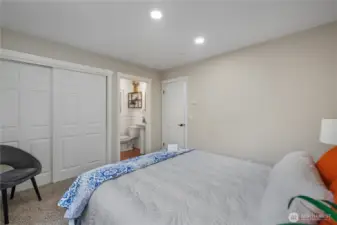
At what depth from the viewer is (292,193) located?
1052 millimetres

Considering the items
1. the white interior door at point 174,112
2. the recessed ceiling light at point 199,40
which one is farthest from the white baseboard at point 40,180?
the recessed ceiling light at point 199,40

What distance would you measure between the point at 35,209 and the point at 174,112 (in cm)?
325

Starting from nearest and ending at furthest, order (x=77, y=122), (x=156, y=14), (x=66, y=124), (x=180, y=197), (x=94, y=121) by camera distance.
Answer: (x=180, y=197), (x=156, y=14), (x=66, y=124), (x=77, y=122), (x=94, y=121)

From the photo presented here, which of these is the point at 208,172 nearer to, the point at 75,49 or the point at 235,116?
the point at 235,116

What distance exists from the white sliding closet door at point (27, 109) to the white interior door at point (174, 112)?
8.81 ft

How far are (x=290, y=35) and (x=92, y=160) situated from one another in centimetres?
414

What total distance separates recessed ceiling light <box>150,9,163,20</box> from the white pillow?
209cm

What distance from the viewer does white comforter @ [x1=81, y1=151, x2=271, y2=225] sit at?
1089 millimetres

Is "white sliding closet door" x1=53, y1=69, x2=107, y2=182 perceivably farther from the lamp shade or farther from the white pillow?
the lamp shade

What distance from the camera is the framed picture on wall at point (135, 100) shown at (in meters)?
5.58

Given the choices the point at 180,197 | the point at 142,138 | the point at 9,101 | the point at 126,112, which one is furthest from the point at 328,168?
the point at 126,112

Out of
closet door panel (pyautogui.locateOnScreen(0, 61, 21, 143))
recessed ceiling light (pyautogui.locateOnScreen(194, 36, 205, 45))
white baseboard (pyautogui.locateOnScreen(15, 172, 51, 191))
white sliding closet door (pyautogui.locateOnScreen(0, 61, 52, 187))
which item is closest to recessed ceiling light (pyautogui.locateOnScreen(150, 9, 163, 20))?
recessed ceiling light (pyautogui.locateOnScreen(194, 36, 205, 45))

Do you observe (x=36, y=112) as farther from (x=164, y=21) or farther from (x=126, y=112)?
(x=126, y=112)

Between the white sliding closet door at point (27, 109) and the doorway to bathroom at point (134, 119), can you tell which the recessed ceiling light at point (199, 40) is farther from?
the white sliding closet door at point (27, 109)
